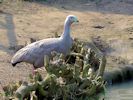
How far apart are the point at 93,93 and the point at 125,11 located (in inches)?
300

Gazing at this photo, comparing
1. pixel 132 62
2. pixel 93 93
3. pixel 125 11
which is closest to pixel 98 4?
pixel 125 11

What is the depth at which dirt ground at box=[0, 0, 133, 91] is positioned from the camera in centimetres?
1189

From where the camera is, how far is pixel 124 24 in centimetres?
1427

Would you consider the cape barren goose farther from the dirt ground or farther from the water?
the water

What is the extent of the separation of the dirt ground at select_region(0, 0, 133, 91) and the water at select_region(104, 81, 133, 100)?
2.57ft

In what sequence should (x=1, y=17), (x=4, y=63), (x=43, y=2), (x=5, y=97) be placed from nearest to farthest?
(x=5, y=97) → (x=4, y=63) → (x=1, y=17) → (x=43, y=2)

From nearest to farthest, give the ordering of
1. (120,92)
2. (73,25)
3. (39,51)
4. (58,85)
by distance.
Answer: (58,85), (39,51), (120,92), (73,25)

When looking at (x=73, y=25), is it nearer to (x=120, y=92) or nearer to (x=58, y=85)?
(x=120, y=92)

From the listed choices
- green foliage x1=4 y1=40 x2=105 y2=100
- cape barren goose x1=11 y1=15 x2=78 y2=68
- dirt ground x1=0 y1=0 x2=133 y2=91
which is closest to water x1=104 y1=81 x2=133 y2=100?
dirt ground x1=0 y1=0 x2=133 y2=91

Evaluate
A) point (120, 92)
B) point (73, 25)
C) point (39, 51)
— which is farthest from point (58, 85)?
point (73, 25)

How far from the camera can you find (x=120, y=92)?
10.3 meters

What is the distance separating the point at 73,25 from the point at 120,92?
13.6 feet

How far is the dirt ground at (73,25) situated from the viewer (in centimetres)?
1189

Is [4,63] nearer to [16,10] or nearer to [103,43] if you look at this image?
[103,43]
